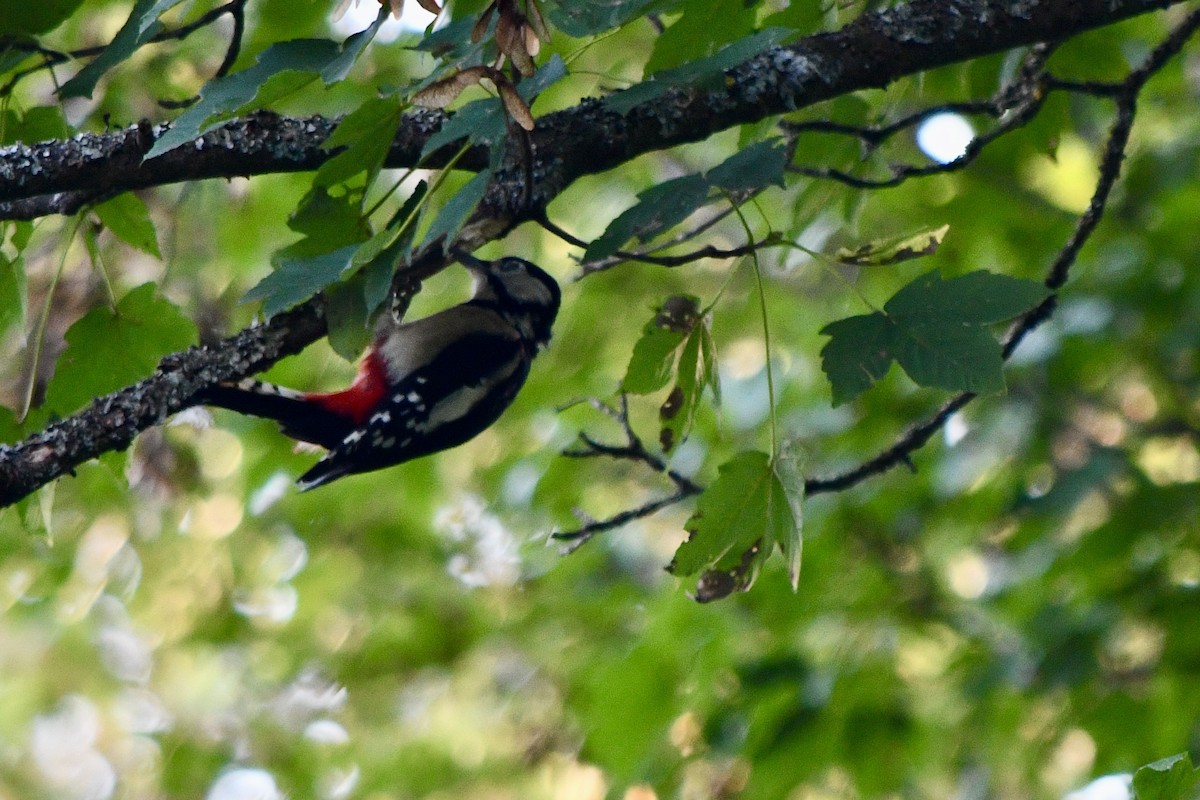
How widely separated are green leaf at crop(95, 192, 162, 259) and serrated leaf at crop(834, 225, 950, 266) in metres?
1.37

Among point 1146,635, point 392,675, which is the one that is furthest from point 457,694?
point 1146,635

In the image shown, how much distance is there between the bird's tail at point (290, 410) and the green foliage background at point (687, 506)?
0.19m

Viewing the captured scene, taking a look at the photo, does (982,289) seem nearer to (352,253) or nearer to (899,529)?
(352,253)

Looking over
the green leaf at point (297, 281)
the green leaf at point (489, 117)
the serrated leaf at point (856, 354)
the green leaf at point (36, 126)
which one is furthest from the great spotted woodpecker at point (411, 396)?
the serrated leaf at point (856, 354)

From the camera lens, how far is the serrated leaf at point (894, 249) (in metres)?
2.04

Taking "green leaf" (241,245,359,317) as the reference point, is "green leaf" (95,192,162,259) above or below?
above

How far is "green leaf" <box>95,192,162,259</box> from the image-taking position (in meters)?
2.45

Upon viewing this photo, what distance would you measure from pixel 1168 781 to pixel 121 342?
1940 millimetres

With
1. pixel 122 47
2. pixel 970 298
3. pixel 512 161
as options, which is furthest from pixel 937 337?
pixel 122 47

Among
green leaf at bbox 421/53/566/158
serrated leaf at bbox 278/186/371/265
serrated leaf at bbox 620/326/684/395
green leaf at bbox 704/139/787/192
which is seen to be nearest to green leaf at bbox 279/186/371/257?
serrated leaf at bbox 278/186/371/265

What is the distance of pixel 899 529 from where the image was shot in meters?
4.66

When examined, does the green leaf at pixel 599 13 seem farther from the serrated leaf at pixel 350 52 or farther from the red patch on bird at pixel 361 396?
the red patch on bird at pixel 361 396

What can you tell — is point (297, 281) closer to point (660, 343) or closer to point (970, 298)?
point (660, 343)

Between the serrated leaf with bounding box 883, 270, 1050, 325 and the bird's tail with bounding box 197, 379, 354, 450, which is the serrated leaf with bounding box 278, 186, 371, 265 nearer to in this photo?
the bird's tail with bounding box 197, 379, 354, 450
